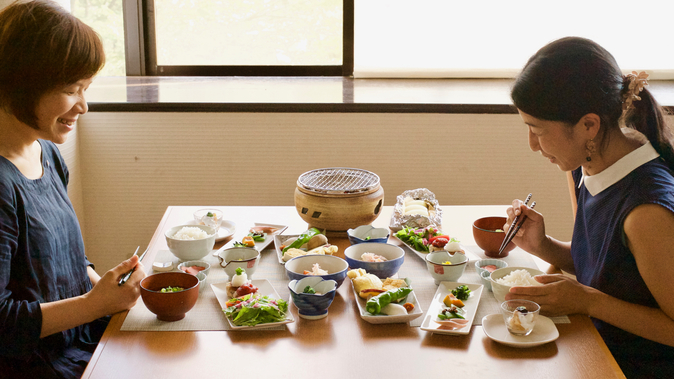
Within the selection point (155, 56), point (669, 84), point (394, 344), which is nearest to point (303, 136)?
point (155, 56)

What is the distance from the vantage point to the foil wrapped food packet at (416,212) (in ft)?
5.60

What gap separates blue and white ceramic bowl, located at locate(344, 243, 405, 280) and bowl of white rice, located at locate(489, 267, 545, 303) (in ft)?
0.72

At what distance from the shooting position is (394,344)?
1090 mm

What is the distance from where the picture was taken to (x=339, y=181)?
1779 mm

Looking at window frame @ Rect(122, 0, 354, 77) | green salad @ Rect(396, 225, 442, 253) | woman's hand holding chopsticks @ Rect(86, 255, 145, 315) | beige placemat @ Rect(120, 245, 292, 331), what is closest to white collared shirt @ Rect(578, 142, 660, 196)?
green salad @ Rect(396, 225, 442, 253)

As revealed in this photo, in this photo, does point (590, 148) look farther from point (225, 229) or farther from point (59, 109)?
point (59, 109)

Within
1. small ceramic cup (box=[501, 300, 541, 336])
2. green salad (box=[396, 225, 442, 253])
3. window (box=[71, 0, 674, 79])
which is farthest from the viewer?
window (box=[71, 0, 674, 79])

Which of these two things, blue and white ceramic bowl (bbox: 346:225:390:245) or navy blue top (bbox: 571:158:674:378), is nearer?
navy blue top (bbox: 571:158:674:378)

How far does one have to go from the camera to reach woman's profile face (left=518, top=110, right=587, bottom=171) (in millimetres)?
1296

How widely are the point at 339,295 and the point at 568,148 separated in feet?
2.02

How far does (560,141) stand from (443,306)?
460 millimetres

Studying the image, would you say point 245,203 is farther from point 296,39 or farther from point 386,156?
point 296,39

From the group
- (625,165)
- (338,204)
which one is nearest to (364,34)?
(338,204)

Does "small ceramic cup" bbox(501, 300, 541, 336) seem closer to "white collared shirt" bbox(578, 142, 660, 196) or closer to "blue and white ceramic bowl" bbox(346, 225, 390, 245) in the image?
"white collared shirt" bbox(578, 142, 660, 196)
